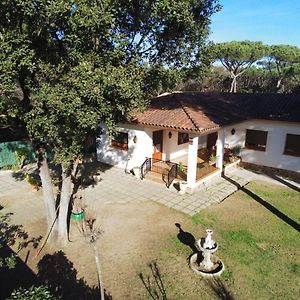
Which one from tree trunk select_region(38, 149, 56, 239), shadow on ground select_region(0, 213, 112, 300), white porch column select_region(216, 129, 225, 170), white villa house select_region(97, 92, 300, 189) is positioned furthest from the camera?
white porch column select_region(216, 129, 225, 170)

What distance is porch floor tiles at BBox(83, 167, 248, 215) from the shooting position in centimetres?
1237

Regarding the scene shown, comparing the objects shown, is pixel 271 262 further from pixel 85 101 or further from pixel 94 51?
pixel 94 51

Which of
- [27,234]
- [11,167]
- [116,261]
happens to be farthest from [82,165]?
[116,261]

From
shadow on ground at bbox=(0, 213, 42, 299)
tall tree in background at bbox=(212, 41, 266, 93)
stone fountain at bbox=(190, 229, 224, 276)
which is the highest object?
tall tree in background at bbox=(212, 41, 266, 93)

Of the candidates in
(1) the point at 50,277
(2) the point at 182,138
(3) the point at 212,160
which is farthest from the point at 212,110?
(1) the point at 50,277

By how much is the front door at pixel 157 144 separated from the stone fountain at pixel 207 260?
8.45 meters

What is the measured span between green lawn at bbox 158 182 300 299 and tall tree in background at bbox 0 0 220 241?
5.08 meters

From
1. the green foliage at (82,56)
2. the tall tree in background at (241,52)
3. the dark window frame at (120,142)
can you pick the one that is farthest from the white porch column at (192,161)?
the tall tree in background at (241,52)

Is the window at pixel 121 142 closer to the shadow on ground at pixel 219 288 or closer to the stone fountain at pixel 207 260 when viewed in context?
the stone fountain at pixel 207 260

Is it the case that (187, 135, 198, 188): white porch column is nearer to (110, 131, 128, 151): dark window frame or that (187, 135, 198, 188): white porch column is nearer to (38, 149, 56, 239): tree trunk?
(110, 131, 128, 151): dark window frame

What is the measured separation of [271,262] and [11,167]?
586 inches

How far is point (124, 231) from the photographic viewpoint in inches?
402

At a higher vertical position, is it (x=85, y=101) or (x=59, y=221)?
(x=85, y=101)

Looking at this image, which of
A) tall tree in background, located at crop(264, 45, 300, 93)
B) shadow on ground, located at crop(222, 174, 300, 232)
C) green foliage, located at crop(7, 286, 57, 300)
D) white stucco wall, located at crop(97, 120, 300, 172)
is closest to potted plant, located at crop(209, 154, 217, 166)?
shadow on ground, located at crop(222, 174, 300, 232)
